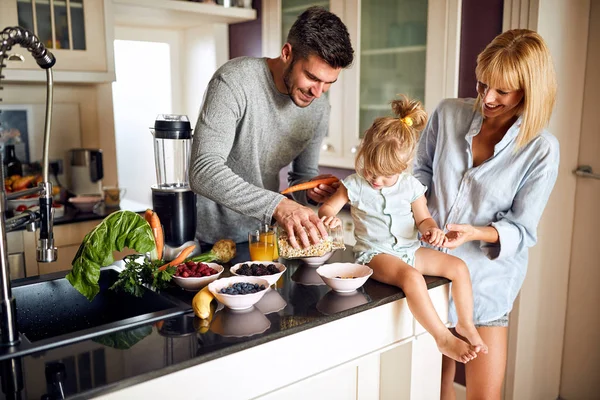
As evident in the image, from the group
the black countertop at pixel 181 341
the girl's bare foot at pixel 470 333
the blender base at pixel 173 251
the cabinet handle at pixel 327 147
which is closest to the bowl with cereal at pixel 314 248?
the black countertop at pixel 181 341

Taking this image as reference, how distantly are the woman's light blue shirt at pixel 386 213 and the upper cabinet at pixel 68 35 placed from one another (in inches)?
81.2

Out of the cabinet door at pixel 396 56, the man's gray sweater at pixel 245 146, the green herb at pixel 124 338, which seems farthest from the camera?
the cabinet door at pixel 396 56

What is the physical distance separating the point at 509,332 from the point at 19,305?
6.94 feet

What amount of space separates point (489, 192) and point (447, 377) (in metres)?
0.70

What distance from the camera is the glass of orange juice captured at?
68.2 inches

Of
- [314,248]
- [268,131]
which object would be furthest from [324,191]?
[268,131]

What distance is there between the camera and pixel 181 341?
1.25 metres

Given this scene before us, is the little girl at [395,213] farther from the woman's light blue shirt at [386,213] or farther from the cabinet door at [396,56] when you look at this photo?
the cabinet door at [396,56]

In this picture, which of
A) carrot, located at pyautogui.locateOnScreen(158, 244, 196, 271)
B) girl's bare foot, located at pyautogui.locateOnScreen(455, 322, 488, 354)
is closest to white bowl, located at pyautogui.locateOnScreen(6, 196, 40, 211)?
carrot, located at pyautogui.locateOnScreen(158, 244, 196, 271)

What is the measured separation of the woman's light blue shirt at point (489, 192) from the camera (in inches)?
69.3

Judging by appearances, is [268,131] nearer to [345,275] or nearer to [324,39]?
[324,39]

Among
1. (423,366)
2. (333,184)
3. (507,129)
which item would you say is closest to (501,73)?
(507,129)

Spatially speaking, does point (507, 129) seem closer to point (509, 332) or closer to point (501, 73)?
point (501, 73)

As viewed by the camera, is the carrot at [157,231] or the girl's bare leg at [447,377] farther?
the girl's bare leg at [447,377]
